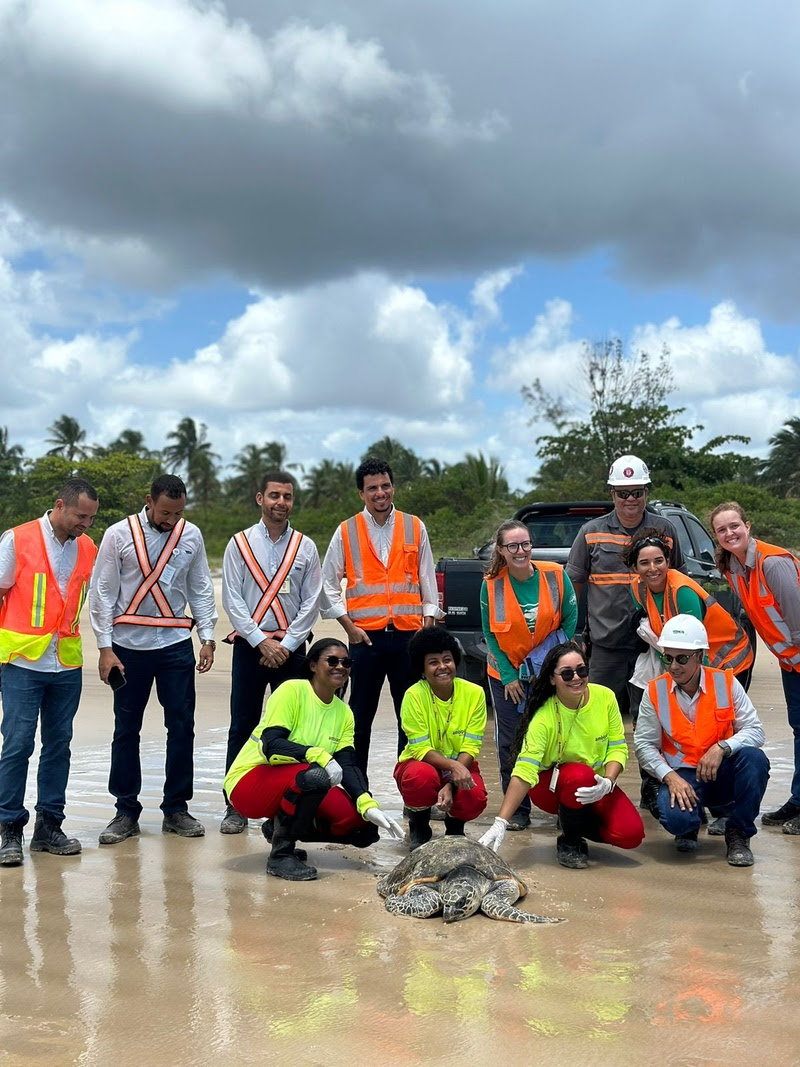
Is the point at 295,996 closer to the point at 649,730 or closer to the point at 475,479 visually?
the point at 649,730

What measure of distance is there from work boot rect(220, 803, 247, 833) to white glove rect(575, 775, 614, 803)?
1.97 meters

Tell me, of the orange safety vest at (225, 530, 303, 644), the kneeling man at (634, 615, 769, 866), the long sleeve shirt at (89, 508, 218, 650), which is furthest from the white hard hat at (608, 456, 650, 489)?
the long sleeve shirt at (89, 508, 218, 650)

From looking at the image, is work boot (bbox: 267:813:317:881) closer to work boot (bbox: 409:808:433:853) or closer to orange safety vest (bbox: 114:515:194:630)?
work boot (bbox: 409:808:433:853)

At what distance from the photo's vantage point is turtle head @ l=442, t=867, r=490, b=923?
454 centimetres

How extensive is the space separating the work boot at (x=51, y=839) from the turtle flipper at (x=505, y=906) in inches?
89.2

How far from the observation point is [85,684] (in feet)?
40.8

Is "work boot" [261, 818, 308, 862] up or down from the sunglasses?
down

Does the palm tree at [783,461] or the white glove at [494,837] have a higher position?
the palm tree at [783,461]

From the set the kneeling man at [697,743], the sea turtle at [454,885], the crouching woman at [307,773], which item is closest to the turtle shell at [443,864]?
the sea turtle at [454,885]

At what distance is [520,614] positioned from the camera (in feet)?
19.4

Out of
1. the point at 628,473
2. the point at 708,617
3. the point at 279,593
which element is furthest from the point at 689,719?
the point at 279,593

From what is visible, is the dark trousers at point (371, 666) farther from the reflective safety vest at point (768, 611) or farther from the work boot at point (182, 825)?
the reflective safety vest at point (768, 611)

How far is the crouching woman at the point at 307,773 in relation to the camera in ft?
17.3

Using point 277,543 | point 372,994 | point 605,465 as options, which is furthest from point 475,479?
point 372,994
